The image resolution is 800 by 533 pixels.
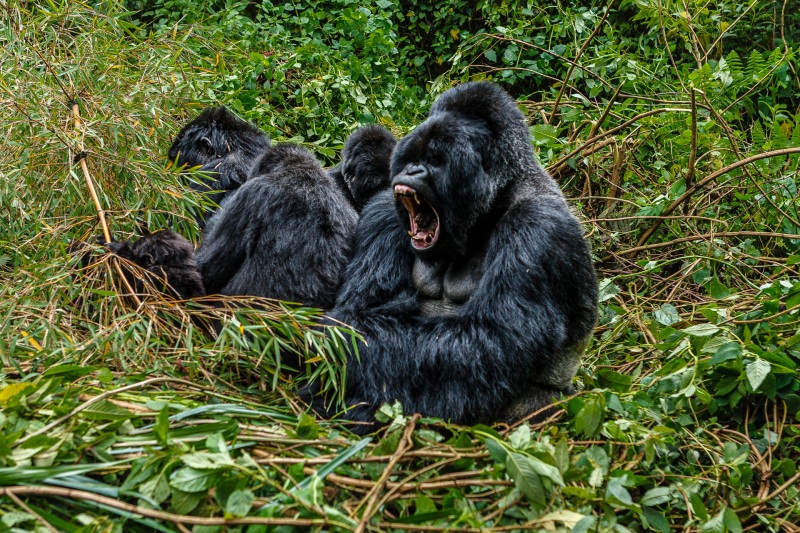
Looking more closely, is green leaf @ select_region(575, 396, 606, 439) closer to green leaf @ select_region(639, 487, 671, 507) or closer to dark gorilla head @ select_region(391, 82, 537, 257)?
green leaf @ select_region(639, 487, 671, 507)

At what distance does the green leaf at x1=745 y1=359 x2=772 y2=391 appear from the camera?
128 inches

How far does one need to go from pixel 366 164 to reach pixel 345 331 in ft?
4.24

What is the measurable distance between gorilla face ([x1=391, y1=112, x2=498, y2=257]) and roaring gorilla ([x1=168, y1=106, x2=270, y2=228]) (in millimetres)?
1556

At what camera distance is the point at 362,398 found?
329 centimetres

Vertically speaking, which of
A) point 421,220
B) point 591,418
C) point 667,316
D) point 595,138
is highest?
point 421,220

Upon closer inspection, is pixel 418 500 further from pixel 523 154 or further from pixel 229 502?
pixel 523 154

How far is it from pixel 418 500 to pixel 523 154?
5.65 feet

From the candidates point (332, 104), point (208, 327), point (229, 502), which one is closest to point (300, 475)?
point (229, 502)

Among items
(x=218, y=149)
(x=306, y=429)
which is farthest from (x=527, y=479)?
(x=218, y=149)

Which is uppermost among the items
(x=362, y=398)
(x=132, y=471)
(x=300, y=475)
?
(x=132, y=471)

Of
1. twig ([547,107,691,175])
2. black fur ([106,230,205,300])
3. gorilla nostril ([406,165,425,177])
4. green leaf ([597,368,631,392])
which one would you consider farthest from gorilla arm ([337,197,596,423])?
twig ([547,107,691,175])

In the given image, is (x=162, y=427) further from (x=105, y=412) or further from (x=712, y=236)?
(x=712, y=236)

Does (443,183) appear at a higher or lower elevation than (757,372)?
higher

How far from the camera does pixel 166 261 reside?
3.62 m
